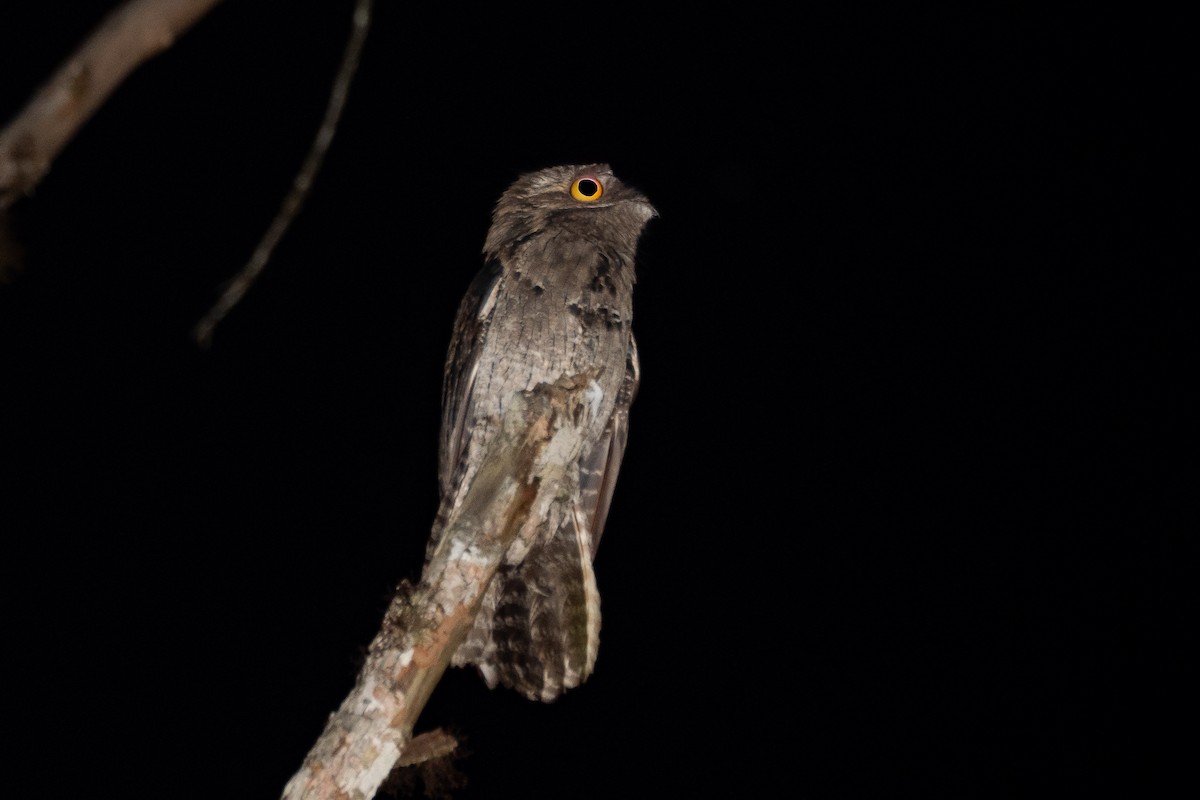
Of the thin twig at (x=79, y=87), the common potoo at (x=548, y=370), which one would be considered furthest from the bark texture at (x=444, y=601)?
the thin twig at (x=79, y=87)

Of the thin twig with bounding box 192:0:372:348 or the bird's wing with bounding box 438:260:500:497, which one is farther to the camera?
the bird's wing with bounding box 438:260:500:497

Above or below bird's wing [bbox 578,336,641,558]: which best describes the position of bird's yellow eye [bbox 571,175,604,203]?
above

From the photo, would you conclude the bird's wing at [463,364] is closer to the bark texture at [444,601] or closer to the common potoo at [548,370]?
the common potoo at [548,370]

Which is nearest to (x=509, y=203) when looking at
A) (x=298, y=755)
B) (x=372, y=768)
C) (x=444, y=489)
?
(x=444, y=489)

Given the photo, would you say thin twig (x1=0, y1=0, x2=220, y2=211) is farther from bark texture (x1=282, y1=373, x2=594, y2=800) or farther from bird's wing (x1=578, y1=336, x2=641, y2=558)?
bird's wing (x1=578, y1=336, x2=641, y2=558)

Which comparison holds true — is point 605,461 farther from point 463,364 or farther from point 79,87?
point 79,87

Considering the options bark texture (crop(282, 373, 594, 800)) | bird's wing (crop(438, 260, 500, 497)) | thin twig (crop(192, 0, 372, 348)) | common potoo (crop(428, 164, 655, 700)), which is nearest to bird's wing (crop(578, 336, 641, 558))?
common potoo (crop(428, 164, 655, 700))

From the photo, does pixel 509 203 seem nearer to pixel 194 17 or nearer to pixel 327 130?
pixel 327 130
